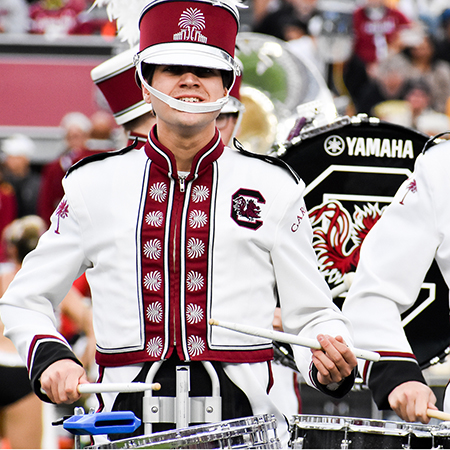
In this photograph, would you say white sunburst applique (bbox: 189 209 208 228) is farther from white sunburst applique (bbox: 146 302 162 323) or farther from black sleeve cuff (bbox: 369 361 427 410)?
black sleeve cuff (bbox: 369 361 427 410)

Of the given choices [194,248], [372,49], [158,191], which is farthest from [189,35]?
[372,49]

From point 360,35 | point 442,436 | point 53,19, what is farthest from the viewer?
point 53,19

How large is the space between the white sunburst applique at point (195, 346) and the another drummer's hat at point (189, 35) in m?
0.77

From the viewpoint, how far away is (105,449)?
228cm

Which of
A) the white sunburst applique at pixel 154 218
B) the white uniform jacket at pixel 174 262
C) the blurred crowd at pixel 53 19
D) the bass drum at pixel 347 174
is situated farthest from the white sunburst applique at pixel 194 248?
the blurred crowd at pixel 53 19

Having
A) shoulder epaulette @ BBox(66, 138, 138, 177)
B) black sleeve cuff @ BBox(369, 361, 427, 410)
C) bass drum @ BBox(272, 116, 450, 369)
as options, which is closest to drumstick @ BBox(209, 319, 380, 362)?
black sleeve cuff @ BBox(369, 361, 427, 410)

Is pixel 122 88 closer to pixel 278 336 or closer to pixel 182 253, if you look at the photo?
pixel 182 253

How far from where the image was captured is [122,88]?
3957mm

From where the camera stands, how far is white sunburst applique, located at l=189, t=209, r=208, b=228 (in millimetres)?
2736

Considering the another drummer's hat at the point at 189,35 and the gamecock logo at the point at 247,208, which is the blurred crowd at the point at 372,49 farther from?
the gamecock logo at the point at 247,208

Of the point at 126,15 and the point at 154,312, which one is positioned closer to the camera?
the point at 154,312

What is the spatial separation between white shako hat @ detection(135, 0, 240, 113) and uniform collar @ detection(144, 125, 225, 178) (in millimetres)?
145

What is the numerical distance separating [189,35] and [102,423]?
1.15 metres

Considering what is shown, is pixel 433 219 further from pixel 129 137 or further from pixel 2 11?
pixel 2 11
